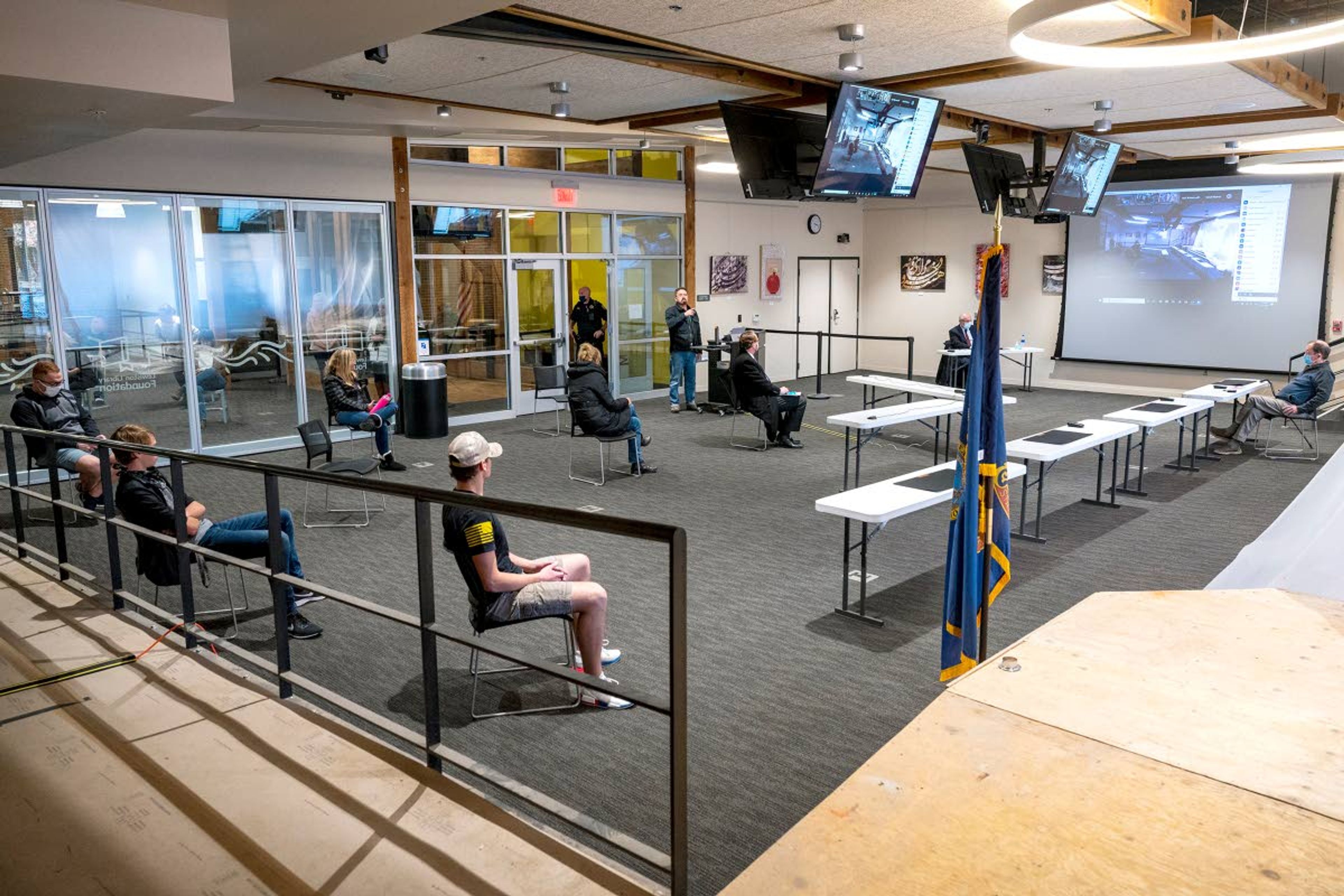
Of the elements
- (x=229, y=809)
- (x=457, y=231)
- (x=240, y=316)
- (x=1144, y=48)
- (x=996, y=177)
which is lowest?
(x=229, y=809)

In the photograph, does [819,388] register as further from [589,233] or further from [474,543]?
[474,543]

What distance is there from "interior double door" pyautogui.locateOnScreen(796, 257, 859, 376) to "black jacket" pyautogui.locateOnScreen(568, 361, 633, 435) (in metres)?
7.49

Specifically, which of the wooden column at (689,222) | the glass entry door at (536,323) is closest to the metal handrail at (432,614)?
the glass entry door at (536,323)

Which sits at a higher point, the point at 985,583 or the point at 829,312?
the point at 829,312

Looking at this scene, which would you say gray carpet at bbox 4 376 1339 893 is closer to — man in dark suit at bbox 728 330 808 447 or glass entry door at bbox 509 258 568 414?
man in dark suit at bbox 728 330 808 447

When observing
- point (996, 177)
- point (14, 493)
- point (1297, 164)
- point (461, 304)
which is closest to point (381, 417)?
point (461, 304)

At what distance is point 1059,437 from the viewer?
22.3 ft

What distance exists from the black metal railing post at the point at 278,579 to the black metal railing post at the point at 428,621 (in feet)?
2.36

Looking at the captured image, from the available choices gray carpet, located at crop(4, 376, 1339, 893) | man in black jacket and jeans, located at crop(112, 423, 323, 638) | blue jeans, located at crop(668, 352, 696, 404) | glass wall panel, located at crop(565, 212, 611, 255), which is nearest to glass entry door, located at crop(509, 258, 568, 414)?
glass wall panel, located at crop(565, 212, 611, 255)

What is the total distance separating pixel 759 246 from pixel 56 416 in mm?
9898

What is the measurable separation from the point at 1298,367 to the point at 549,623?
11.3 metres

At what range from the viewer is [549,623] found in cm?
480

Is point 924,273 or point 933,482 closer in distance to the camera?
point 933,482

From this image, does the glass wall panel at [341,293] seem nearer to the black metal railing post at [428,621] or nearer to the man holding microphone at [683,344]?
the man holding microphone at [683,344]
